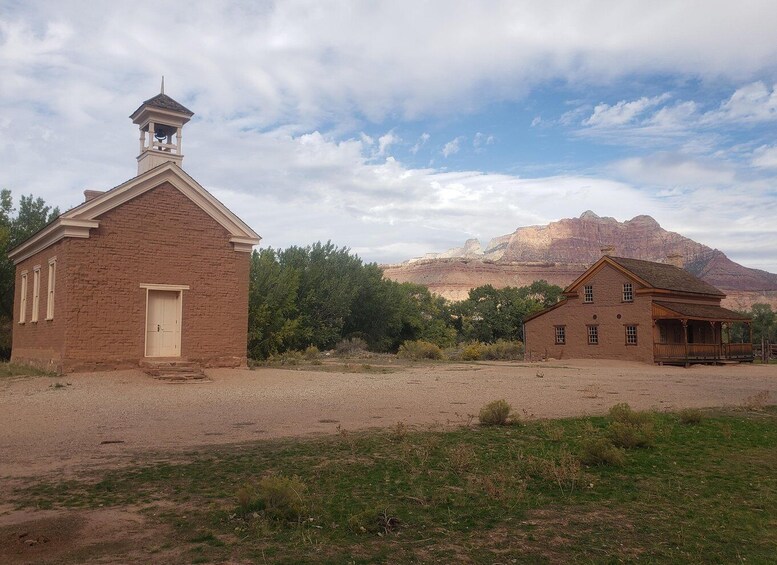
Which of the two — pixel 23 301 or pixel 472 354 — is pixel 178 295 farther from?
pixel 472 354

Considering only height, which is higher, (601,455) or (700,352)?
(700,352)

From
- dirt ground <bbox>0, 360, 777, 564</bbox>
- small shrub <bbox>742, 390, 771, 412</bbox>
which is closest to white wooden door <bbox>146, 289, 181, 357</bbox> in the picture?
dirt ground <bbox>0, 360, 777, 564</bbox>

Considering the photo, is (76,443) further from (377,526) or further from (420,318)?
(420,318)

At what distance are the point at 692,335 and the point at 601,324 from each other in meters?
6.99

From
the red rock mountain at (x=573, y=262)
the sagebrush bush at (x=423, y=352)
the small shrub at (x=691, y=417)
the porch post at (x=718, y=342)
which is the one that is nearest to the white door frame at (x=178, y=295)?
the small shrub at (x=691, y=417)

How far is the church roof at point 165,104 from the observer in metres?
22.8

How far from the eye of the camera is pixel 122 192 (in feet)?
67.5

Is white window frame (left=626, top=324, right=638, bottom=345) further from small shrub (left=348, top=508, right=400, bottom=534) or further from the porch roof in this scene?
small shrub (left=348, top=508, right=400, bottom=534)

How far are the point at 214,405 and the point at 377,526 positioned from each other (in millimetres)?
9486

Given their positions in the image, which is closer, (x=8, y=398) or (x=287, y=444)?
(x=287, y=444)

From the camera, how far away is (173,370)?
19.6 meters

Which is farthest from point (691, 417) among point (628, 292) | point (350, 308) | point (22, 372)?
point (350, 308)

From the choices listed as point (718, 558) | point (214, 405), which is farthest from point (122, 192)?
point (718, 558)

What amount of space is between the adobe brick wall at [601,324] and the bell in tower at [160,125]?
94.7 ft
